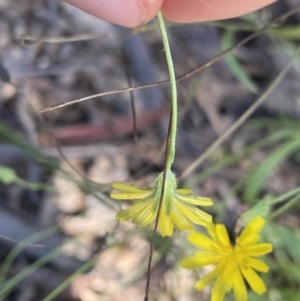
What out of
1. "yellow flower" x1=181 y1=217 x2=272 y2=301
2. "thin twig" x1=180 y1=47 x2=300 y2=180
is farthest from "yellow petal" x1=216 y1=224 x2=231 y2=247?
"thin twig" x1=180 y1=47 x2=300 y2=180

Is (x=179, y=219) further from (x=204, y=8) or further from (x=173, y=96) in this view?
(x=204, y=8)

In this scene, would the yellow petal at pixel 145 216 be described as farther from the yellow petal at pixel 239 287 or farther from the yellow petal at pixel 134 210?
the yellow petal at pixel 239 287

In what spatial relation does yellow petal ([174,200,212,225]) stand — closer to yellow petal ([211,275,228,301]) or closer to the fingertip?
yellow petal ([211,275,228,301])

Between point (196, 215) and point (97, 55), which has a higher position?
point (196, 215)

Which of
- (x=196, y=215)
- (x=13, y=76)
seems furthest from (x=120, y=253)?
(x=196, y=215)

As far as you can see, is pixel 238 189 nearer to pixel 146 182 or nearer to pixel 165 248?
pixel 146 182

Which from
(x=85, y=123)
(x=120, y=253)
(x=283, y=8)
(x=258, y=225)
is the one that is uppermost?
(x=258, y=225)

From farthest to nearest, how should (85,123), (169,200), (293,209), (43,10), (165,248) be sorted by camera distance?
(43,10) → (85,123) → (293,209) → (165,248) → (169,200)
